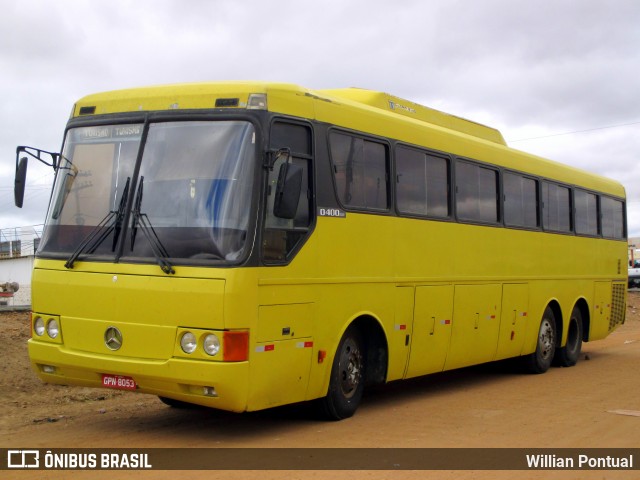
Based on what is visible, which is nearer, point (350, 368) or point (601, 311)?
point (350, 368)

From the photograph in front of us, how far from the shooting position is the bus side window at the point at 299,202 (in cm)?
849

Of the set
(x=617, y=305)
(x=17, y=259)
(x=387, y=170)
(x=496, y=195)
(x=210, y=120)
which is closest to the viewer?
(x=210, y=120)

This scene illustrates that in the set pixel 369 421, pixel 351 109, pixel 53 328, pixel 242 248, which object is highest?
pixel 351 109

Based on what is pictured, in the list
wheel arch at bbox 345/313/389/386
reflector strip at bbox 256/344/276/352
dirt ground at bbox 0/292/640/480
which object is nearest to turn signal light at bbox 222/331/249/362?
reflector strip at bbox 256/344/276/352

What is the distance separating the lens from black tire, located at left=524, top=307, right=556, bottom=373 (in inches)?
592

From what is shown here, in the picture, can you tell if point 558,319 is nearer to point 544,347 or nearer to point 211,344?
point 544,347

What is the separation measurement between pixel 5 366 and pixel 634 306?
27.6m

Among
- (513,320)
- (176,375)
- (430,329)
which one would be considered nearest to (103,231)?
(176,375)

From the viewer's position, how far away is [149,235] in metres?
8.39

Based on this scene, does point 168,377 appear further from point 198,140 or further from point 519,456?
point 519,456

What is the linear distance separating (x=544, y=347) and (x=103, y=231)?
9.22 m

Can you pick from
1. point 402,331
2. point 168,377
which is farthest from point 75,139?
point 402,331

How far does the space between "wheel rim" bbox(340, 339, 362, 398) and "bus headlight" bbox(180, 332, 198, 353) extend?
2.15m

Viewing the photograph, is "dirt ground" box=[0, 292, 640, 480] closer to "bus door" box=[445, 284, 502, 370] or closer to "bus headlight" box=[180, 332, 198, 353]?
"bus door" box=[445, 284, 502, 370]
